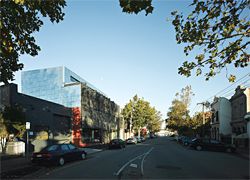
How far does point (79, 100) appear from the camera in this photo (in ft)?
136

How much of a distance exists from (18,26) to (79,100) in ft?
94.3

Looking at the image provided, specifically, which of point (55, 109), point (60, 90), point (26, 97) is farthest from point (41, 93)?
point (26, 97)

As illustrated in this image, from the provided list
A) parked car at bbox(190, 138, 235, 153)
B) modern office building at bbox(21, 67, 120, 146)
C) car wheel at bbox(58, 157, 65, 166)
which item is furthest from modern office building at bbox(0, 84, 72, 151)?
parked car at bbox(190, 138, 235, 153)

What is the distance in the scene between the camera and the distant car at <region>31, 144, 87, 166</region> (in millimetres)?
17766

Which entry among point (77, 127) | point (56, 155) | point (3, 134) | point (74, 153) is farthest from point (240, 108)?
point (3, 134)

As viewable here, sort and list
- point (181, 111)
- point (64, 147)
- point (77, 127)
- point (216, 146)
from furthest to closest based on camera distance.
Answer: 1. point (181, 111)
2. point (77, 127)
3. point (216, 146)
4. point (64, 147)

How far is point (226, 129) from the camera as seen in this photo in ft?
163

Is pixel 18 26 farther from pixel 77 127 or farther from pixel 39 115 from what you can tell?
pixel 77 127

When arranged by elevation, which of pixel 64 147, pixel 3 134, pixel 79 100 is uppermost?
pixel 79 100

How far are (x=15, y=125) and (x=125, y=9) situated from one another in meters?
16.4

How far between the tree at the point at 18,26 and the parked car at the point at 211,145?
2436 cm

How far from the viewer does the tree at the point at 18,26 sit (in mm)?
12078

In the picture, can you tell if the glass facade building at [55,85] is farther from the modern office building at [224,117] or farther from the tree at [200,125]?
the tree at [200,125]

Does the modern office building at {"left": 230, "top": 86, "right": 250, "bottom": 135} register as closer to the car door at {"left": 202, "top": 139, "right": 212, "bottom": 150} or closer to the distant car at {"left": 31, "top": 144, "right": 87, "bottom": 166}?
the car door at {"left": 202, "top": 139, "right": 212, "bottom": 150}
